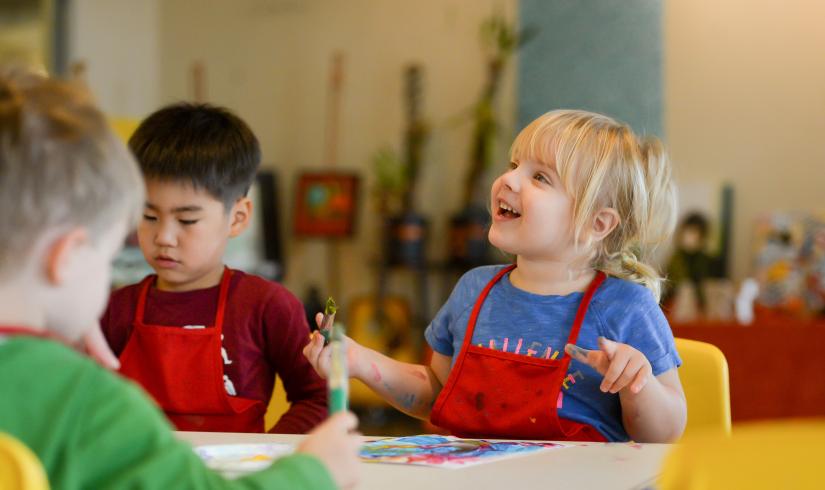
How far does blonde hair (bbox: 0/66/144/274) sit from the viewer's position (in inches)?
33.7

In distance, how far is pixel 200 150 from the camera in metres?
1.89

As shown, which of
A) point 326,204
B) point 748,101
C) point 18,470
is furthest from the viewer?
point 326,204

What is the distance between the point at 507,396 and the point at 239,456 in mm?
536

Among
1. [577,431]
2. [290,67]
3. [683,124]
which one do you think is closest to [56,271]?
[577,431]

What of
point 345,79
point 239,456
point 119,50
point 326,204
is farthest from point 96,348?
point 119,50

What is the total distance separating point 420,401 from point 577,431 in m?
0.30

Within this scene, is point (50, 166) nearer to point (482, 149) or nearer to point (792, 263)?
point (792, 263)

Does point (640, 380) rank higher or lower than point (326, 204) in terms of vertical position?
higher

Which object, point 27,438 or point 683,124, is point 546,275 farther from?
point 683,124

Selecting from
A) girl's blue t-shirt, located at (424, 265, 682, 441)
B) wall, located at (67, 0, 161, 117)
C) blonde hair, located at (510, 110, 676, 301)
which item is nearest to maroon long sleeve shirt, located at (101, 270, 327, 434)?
girl's blue t-shirt, located at (424, 265, 682, 441)

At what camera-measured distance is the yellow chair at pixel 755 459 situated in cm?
73

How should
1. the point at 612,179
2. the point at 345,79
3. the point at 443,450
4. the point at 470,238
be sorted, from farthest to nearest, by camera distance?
the point at 345,79
the point at 470,238
the point at 612,179
the point at 443,450

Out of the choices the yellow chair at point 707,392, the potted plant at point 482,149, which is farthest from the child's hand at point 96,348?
the potted plant at point 482,149

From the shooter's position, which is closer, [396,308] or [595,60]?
[595,60]
